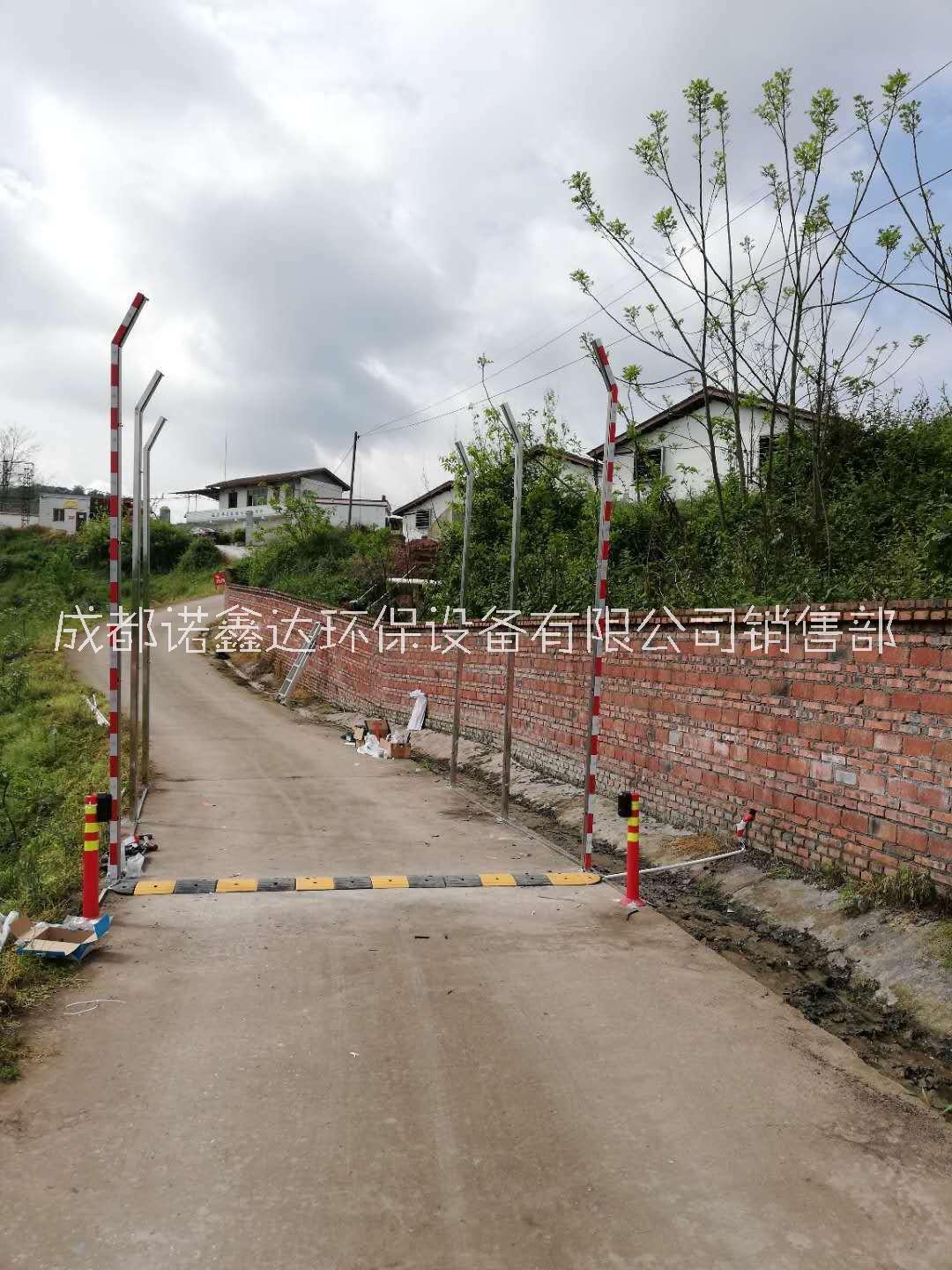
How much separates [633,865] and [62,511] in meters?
68.9

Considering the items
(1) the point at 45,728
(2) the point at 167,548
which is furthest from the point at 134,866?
(2) the point at 167,548

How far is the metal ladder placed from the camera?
76.5 feet

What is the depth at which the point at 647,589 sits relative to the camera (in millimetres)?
11172

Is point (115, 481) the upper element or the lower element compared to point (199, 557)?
lower

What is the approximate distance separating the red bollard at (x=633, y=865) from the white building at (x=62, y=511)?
215 ft

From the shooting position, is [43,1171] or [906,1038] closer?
[43,1171]

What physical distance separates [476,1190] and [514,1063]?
1.02m

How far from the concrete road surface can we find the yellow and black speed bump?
308 millimetres

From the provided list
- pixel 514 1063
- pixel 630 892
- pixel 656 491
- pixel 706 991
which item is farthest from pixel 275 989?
pixel 656 491

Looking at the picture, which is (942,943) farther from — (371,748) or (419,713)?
(419,713)

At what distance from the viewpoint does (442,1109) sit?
3865mm

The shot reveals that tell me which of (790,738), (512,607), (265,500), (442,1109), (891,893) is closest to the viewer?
(442,1109)

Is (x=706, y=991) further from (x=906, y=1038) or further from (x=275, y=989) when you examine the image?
(x=275, y=989)

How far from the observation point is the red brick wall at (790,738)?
5.98 metres
